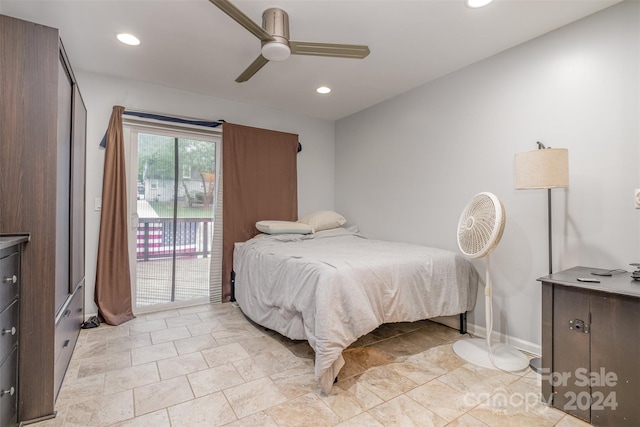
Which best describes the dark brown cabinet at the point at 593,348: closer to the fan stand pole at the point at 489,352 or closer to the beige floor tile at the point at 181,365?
the fan stand pole at the point at 489,352

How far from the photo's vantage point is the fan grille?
6.49ft

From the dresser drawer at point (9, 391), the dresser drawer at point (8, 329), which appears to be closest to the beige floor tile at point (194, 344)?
the dresser drawer at point (9, 391)

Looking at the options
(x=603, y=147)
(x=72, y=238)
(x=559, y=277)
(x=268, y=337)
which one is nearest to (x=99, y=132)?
(x=72, y=238)

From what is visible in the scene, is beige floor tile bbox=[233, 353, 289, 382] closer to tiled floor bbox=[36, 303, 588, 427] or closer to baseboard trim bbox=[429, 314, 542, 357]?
tiled floor bbox=[36, 303, 588, 427]

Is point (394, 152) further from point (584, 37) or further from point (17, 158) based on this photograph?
point (17, 158)

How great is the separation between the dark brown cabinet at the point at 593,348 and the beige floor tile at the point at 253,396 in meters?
1.54

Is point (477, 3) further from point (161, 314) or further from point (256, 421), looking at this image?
point (161, 314)

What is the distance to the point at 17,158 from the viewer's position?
5.04ft

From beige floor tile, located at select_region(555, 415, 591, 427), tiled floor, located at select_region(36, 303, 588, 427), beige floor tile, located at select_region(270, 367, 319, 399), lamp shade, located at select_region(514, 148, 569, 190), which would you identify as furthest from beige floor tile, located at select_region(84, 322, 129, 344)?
lamp shade, located at select_region(514, 148, 569, 190)

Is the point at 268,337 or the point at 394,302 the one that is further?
the point at 268,337

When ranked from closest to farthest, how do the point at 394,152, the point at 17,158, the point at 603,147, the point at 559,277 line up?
the point at 17,158, the point at 559,277, the point at 603,147, the point at 394,152

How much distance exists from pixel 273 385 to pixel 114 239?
217 cm

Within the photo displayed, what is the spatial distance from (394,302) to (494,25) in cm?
211

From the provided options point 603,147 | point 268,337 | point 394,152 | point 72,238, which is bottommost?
point 268,337
